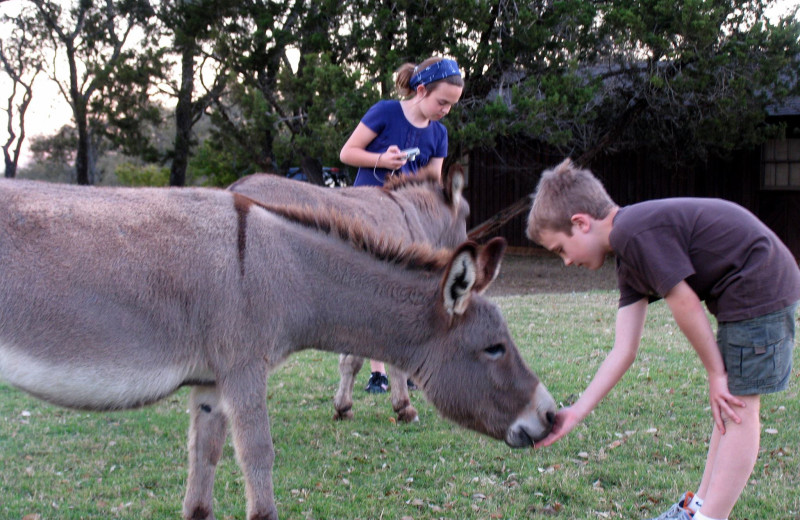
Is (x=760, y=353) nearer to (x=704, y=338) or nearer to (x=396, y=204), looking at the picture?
(x=704, y=338)

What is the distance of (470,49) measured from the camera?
48.0 ft

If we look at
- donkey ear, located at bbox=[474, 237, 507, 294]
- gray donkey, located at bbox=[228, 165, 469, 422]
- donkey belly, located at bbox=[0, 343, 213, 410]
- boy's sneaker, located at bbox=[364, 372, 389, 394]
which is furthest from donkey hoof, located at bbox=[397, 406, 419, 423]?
donkey belly, located at bbox=[0, 343, 213, 410]

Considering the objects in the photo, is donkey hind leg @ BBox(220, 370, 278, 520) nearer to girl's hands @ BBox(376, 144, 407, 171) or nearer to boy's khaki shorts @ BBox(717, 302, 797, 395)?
boy's khaki shorts @ BBox(717, 302, 797, 395)

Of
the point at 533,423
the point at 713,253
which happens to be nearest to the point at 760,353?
the point at 713,253

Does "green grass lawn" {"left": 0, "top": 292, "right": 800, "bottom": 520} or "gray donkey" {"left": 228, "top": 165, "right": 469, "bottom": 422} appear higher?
"gray donkey" {"left": 228, "top": 165, "right": 469, "bottom": 422}

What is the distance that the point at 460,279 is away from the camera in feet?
10.9

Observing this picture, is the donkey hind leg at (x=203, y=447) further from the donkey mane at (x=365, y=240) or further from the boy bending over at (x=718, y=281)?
the boy bending over at (x=718, y=281)

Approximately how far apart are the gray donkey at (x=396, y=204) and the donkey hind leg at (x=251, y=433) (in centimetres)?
149

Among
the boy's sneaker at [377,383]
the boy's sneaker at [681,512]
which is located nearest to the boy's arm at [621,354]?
the boy's sneaker at [681,512]

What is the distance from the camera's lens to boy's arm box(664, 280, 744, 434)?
308 cm

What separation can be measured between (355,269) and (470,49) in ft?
39.2

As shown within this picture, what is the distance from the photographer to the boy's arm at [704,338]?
121 inches

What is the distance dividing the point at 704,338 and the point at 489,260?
0.98m

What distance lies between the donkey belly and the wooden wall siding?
15.2 metres
